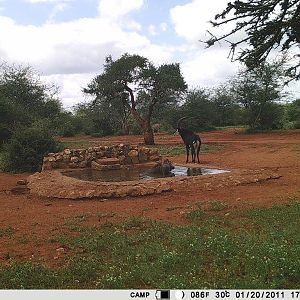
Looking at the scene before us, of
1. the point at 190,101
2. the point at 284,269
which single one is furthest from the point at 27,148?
the point at 190,101

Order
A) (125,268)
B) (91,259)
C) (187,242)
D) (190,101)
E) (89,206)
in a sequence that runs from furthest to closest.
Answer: (190,101) < (89,206) < (187,242) < (91,259) < (125,268)

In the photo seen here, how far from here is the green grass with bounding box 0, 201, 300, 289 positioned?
4.08 m

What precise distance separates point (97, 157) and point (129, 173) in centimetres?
225

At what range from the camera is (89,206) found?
26.7 ft

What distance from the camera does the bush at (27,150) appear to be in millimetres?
14750

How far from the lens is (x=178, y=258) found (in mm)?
4648

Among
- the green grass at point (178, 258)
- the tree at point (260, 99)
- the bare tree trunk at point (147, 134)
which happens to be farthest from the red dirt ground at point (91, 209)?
the tree at point (260, 99)

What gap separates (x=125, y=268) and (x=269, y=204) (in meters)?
3.93

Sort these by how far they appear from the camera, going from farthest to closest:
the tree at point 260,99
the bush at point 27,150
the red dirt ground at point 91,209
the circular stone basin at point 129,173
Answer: the tree at point 260,99 → the bush at point 27,150 → the circular stone basin at point 129,173 → the red dirt ground at point 91,209

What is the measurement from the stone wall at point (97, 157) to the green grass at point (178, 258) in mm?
6605

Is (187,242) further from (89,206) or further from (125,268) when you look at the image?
(89,206)

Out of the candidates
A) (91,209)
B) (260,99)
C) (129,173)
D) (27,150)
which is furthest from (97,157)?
(260,99)

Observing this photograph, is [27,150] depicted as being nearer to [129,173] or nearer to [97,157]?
[97,157]

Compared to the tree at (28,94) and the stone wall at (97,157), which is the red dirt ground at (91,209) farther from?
the tree at (28,94)
